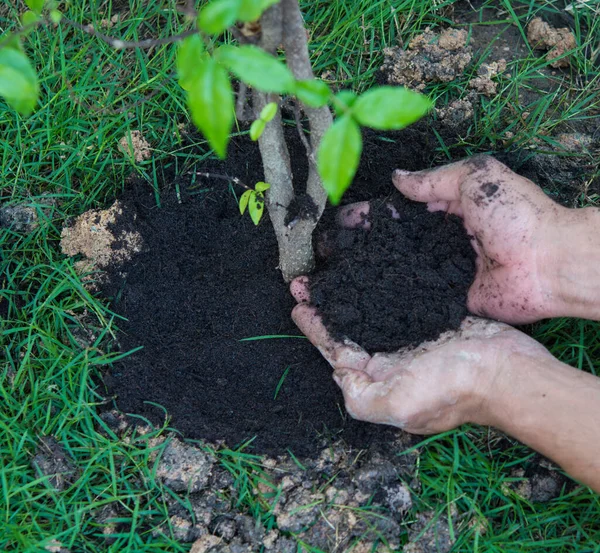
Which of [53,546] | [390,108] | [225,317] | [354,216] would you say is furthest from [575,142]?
[53,546]

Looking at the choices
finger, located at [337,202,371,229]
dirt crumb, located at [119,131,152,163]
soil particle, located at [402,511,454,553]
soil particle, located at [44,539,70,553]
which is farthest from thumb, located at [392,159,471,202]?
soil particle, located at [44,539,70,553]

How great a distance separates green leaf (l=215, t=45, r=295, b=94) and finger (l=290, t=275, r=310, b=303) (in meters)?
1.16

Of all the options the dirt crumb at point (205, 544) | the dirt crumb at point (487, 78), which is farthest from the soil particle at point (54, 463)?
the dirt crumb at point (487, 78)

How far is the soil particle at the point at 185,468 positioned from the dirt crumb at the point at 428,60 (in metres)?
1.49

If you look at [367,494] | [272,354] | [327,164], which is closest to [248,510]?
[367,494]

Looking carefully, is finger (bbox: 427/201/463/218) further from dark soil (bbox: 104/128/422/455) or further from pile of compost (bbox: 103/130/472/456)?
dark soil (bbox: 104/128/422/455)

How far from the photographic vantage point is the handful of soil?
76.0 inches

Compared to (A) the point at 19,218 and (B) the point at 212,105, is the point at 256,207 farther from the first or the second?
(A) the point at 19,218

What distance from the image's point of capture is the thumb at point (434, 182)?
1.99m

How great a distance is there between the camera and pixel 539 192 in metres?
1.95

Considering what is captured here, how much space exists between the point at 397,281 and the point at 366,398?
0.39m

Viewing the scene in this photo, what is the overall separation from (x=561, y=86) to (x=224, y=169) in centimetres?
134

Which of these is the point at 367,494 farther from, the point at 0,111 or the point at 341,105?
the point at 0,111

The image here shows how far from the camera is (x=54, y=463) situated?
1899mm
